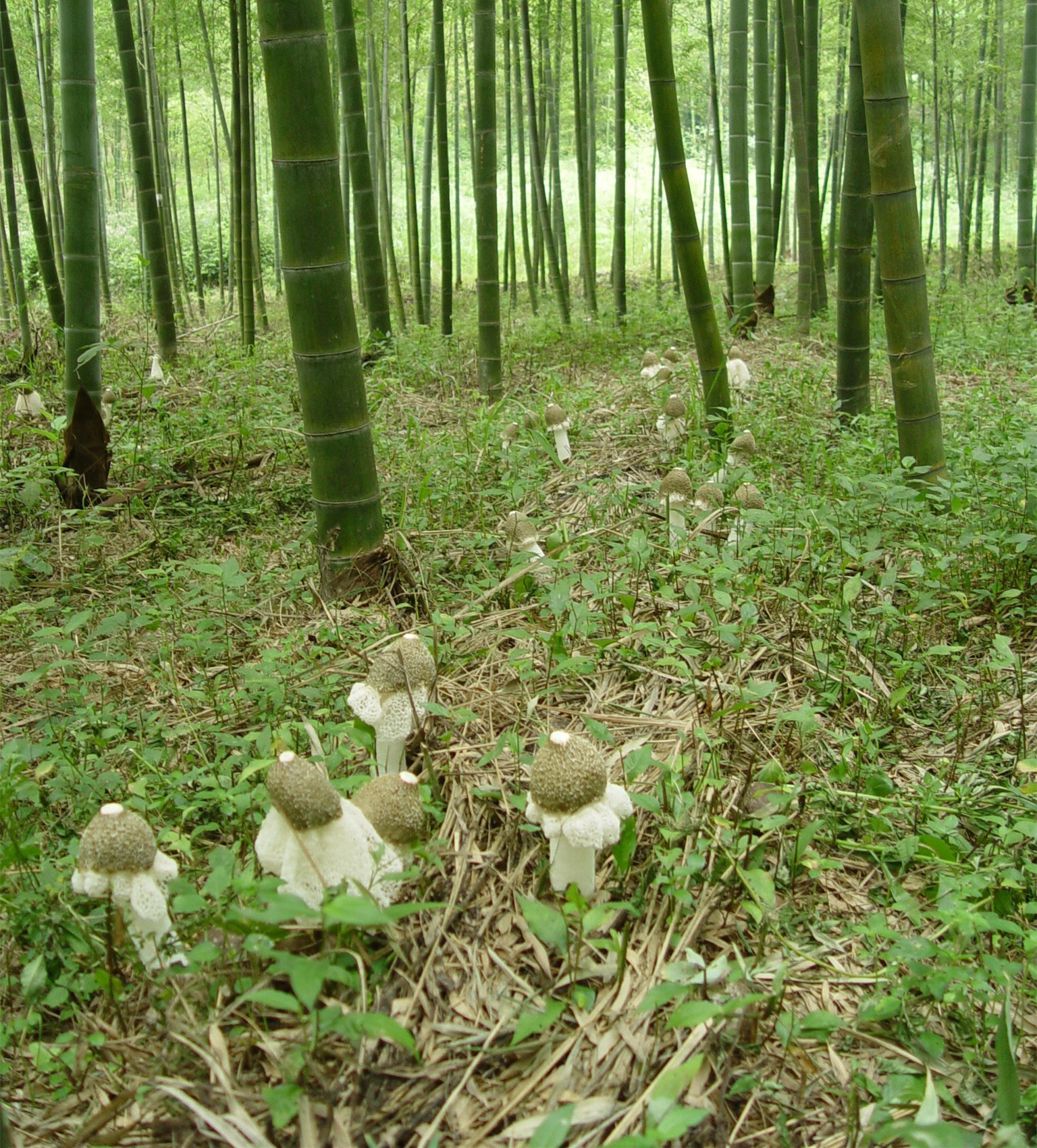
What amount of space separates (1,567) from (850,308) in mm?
3483

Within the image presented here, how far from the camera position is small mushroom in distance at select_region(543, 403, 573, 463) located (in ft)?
13.6

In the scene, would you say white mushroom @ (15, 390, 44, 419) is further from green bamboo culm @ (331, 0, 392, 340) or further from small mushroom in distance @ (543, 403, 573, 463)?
small mushroom in distance @ (543, 403, 573, 463)

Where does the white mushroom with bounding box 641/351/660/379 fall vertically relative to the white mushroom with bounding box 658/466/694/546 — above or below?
above

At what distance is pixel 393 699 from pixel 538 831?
38 centimetres

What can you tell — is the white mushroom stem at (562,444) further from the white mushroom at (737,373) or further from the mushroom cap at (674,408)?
the white mushroom at (737,373)

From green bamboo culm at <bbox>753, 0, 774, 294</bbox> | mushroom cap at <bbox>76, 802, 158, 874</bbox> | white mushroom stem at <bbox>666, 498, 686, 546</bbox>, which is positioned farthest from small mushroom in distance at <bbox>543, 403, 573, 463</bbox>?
green bamboo culm at <bbox>753, 0, 774, 294</bbox>

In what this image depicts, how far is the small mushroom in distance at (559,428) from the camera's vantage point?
4.15m

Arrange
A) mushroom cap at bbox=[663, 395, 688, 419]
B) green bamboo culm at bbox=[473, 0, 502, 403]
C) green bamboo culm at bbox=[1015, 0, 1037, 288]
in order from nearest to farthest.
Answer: mushroom cap at bbox=[663, 395, 688, 419], green bamboo culm at bbox=[473, 0, 502, 403], green bamboo culm at bbox=[1015, 0, 1037, 288]

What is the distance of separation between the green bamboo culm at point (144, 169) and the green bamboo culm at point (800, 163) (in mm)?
3949

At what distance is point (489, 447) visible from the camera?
4074mm

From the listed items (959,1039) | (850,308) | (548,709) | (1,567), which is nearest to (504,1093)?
(959,1039)

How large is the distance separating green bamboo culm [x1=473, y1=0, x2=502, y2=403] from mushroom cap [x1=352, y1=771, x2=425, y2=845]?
3.81m

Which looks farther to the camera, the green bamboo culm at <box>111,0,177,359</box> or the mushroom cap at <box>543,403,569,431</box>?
the green bamboo culm at <box>111,0,177,359</box>

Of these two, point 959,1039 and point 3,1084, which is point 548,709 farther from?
point 3,1084
